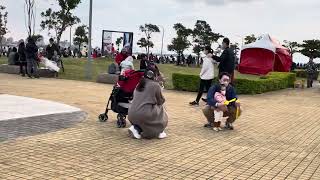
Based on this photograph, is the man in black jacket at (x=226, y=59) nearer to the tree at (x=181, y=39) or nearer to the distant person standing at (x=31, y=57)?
the distant person standing at (x=31, y=57)

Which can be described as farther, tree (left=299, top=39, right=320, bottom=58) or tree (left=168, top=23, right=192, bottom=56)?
tree (left=168, top=23, right=192, bottom=56)

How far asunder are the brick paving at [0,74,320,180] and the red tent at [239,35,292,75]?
22950mm

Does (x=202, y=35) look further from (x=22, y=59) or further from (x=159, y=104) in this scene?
(x=159, y=104)

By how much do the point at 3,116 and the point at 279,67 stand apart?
91.8 ft

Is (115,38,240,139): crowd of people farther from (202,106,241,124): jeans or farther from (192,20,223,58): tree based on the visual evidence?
(192,20,223,58): tree

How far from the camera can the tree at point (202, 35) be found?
2240 inches

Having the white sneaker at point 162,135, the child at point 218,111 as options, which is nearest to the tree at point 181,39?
the child at point 218,111

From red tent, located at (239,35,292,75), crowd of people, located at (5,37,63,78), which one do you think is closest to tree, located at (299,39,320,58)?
red tent, located at (239,35,292,75)

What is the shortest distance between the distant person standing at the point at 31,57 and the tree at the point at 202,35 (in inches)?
1518

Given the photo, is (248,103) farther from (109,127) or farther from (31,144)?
(31,144)

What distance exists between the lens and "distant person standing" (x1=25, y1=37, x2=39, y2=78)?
18.5 meters

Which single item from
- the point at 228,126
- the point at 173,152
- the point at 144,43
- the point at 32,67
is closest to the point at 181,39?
the point at 144,43

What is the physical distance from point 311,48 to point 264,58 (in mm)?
19517

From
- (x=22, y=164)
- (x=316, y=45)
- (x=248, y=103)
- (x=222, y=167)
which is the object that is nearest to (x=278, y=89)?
(x=248, y=103)
